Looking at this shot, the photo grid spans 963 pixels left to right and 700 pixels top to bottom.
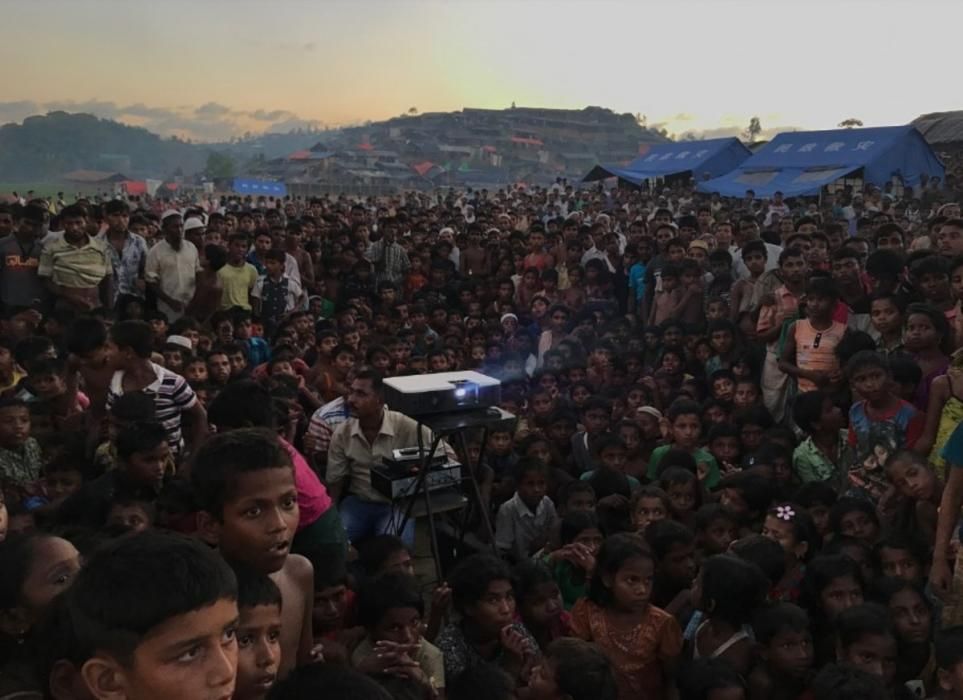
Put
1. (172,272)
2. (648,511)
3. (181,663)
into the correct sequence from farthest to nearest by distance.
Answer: (172,272), (648,511), (181,663)

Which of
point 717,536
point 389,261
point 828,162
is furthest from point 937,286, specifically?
point 828,162

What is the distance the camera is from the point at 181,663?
1299mm

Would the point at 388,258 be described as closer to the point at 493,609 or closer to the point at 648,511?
the point at 648,511

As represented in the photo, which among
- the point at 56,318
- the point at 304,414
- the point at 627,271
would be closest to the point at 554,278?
the point at 627,271

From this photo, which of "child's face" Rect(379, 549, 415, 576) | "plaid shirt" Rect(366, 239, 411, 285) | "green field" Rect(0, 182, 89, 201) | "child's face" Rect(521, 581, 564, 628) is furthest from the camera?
"green field" Rect(0, 182, 89, 201)

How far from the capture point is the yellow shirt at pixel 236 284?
6.95m

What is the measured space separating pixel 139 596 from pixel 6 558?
1053 mm

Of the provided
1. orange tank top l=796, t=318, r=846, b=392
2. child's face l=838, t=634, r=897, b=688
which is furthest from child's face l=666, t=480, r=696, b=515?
child's face l=838, t=634, r=897, b=688

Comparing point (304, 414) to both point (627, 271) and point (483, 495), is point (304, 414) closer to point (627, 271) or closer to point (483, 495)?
point (483, 495)

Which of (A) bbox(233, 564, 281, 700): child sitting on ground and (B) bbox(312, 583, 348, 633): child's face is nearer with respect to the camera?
(A) bbox(233, 564, 281, 700): child sitting on ground

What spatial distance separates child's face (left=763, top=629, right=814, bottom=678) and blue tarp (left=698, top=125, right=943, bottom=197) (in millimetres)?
16477

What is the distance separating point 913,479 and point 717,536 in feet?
2.75

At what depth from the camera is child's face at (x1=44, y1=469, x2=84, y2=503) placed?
3498mm

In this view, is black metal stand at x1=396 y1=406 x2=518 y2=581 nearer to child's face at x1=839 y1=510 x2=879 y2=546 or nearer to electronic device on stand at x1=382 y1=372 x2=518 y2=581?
electronic device on stand at x1=382 y1=372 x2=518 y2=581
